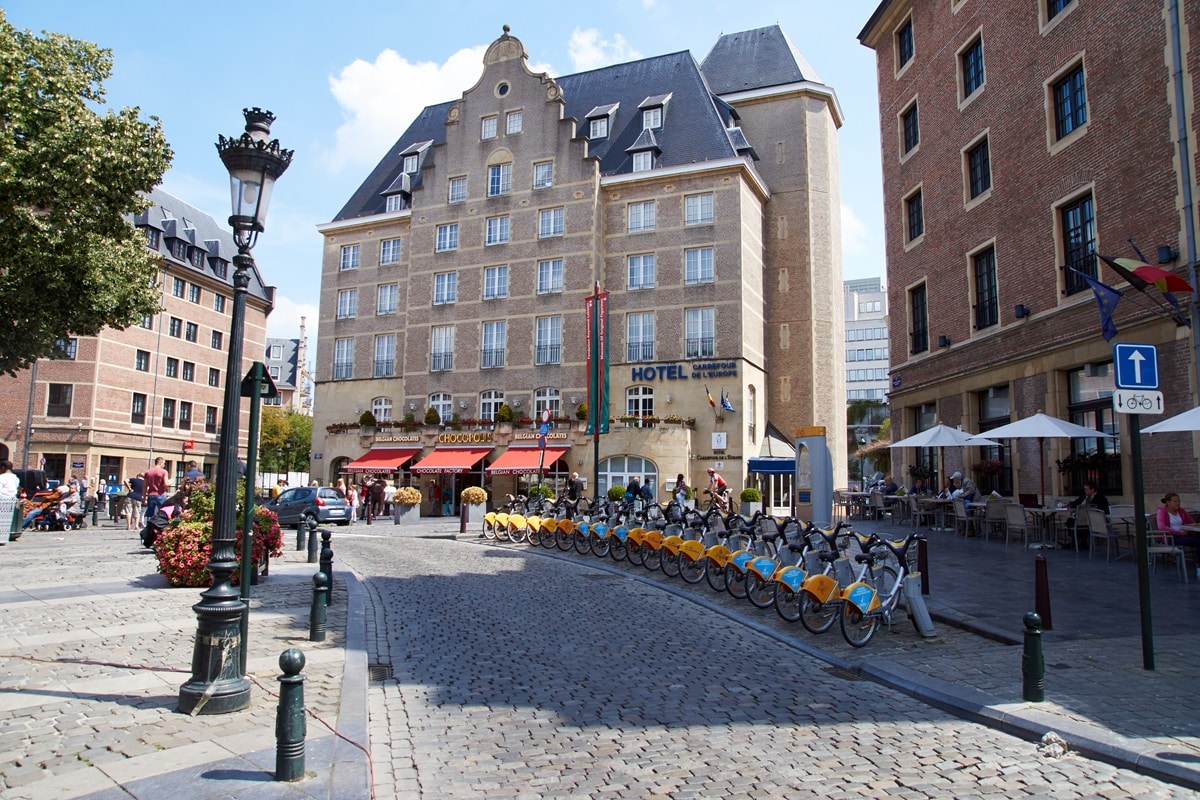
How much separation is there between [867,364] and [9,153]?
102723mm

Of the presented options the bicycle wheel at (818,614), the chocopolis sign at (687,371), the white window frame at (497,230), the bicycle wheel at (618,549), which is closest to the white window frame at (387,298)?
the white window frame at (497,230)

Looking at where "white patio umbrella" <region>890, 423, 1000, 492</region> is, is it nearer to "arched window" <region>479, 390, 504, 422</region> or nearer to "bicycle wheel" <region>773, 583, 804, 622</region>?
"bicycle wheel" <region>773, 583, 804, 622</region>

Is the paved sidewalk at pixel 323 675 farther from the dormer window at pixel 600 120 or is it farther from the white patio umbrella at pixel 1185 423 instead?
the dormer window at pixel 600 120

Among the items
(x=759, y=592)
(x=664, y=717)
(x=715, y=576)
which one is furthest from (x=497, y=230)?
(x=664, y=717)

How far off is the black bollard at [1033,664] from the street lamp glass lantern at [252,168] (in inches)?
266

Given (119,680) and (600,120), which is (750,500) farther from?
(119,680)

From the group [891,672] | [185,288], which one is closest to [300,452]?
[185,288]

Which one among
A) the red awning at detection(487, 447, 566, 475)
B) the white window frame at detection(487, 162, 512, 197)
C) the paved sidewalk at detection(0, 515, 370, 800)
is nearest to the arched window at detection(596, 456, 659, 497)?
the red awning at detection(487, 447, 566, 475)

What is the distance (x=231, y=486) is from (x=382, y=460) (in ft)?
101

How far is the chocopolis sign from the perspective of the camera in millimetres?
32656

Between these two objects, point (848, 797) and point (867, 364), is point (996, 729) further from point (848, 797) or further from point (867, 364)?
point (867, 364)

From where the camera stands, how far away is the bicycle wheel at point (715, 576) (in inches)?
456

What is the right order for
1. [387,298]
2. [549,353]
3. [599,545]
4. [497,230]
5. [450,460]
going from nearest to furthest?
[599,545], [450,460], [549,353], [497,230], [387,298]

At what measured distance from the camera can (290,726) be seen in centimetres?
429
